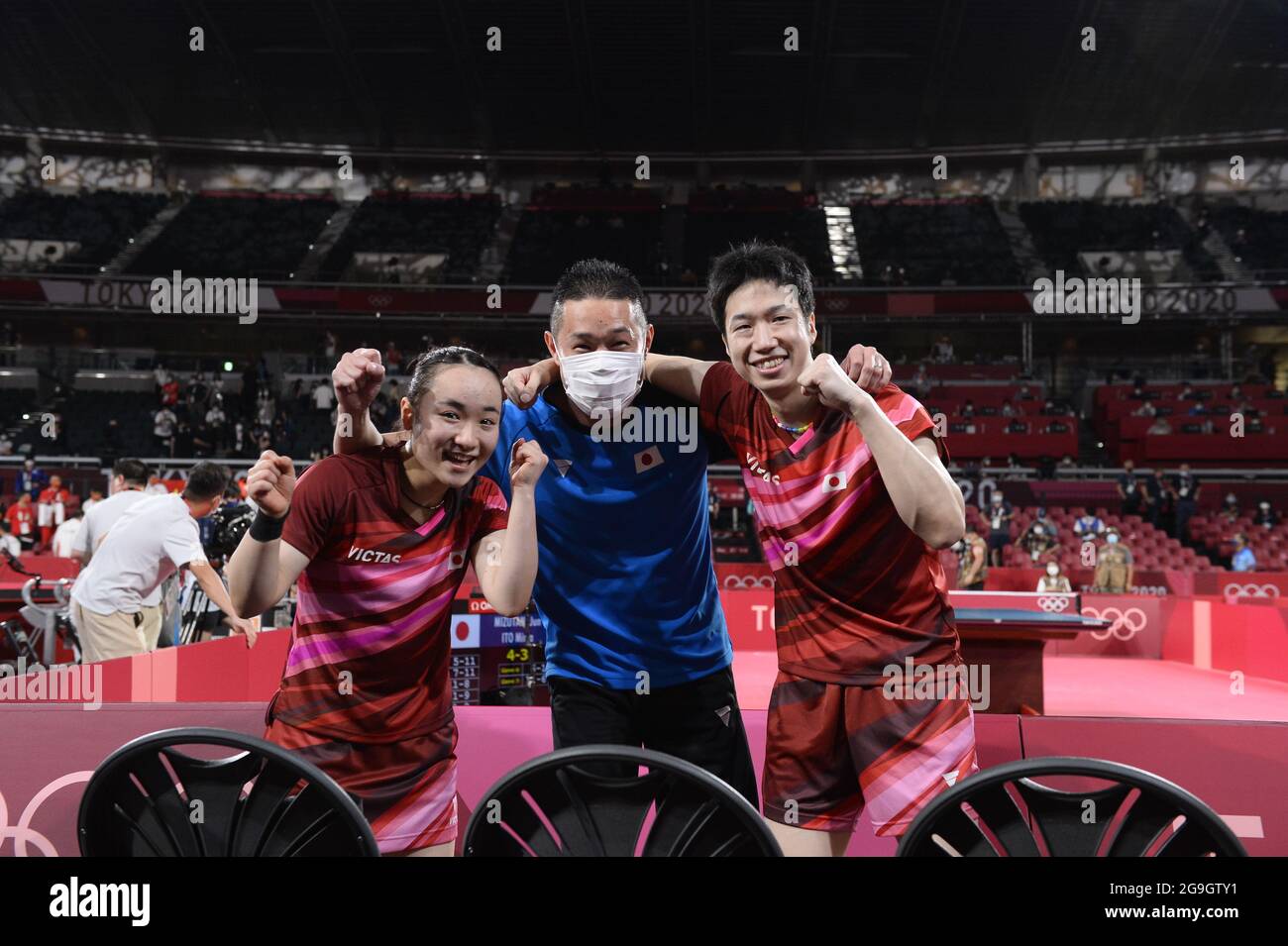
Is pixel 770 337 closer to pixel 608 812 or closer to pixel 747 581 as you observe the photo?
pixel 608 812

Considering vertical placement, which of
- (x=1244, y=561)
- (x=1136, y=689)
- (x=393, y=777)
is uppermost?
(x=393, y=777)

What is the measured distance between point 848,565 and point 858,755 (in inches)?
17.2

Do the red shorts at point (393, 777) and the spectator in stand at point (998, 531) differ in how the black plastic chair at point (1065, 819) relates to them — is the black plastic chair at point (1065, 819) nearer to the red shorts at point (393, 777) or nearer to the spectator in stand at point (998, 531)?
the red shorts at point (393, 777)

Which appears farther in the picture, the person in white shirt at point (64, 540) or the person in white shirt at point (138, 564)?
the person in white shirt at point (64, 540)

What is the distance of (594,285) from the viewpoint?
8.52 ft

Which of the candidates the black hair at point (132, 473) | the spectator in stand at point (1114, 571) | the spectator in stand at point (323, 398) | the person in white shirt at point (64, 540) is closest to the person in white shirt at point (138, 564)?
the black hair at point (132, 473)

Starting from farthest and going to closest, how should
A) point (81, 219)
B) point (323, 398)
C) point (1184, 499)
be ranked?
point (81, 219) → point (323, 398) → point (1184, 499)

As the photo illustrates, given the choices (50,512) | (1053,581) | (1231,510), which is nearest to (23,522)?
(50,512)

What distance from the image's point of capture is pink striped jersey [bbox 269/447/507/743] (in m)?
2.30

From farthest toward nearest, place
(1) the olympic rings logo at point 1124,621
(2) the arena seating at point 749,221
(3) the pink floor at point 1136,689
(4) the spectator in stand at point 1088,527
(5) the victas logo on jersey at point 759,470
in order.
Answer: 1. (2) the arena seating at point 749,221
2. (4) the spectator in stand at point 1088,527
3. (1) the olympic rings logo at point 1124,621
4. (3) the pink floor at point 1136,689
5. (5) the victas logo on jersey at point 759,470

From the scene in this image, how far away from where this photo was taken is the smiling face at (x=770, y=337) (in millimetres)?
2367

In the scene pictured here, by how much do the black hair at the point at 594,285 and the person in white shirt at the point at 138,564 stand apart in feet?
14.0

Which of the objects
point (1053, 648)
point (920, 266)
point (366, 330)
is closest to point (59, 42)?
point (366, 330)
